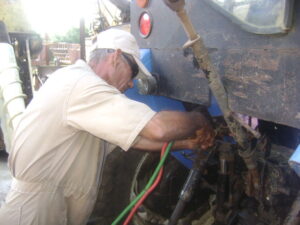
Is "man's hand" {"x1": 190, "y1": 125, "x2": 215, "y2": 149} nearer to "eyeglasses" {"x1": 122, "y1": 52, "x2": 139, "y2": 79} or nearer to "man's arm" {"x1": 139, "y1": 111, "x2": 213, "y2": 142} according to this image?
"man's arm" {"x1": 139, "y1": 111, "x2": 213, "y2": 142}

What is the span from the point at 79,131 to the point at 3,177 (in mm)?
2386

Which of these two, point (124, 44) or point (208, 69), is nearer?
point (208, 69)

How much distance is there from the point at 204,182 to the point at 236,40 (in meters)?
0.92

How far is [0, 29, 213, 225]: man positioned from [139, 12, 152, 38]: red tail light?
115 millimetres

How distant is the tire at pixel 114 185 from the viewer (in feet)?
6.10

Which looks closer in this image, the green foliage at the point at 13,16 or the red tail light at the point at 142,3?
the red tail light at the point at 142,3

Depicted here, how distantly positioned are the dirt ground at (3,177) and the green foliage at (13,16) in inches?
63.3

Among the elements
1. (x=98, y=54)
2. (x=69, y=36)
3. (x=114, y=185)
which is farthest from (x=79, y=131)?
(x=69, y=36)

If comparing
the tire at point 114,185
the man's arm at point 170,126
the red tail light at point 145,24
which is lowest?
the tire at point 114,185

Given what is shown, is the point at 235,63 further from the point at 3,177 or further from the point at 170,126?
the point at 3,177

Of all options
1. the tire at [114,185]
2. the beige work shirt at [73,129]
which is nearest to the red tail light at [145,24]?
the beige work shirt at [73,129]

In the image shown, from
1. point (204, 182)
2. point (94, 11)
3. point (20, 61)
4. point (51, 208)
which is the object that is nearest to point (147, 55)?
point (204, 182)

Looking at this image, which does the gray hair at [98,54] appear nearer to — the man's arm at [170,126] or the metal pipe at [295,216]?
the man's arm at [170,126]

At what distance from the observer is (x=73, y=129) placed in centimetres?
147
